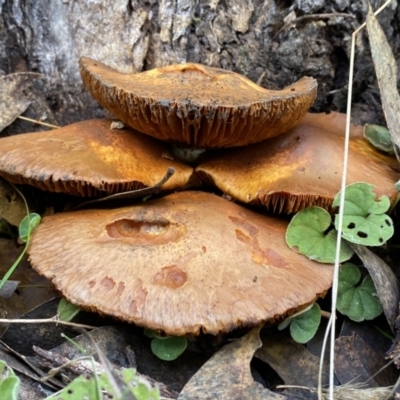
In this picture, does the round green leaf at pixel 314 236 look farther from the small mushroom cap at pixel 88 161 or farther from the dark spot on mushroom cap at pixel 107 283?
the dark spot on mushroom cap at pixel 107 283

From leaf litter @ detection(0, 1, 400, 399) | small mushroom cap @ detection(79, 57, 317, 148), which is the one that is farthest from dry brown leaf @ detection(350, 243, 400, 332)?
small mushroom cap @ detection(79, 57, 317, 148)

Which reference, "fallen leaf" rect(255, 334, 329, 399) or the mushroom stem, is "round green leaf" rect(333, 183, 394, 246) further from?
the mushroom stem

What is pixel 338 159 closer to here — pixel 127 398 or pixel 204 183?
pixel 204 183

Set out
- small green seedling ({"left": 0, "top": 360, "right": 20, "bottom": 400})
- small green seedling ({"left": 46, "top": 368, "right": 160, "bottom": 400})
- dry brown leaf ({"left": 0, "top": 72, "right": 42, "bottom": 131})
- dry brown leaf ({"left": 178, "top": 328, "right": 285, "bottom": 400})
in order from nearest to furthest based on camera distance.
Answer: small green seedling ({"left": 46, "top": 368, "right": 160, "bottom": 400})
small green seedling ({"left": 0, "top": 360, "right": 20, "bottom": 400})
dry brown leaf ({"left": 178, "top": 328, "right": 285, "bottom": 400})
dry brown leaf ({"left": 0, "top": 72, "right": 42, "bottom": 131})

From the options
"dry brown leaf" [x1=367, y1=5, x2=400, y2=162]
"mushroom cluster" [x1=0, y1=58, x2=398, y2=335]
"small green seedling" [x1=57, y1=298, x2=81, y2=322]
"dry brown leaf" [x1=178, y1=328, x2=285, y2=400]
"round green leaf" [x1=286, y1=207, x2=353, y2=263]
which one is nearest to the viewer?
"dry brown leaf" [x1=178, y1=328, x2=285, y2=400]

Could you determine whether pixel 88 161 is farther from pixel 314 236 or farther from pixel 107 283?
pixel 314 236
